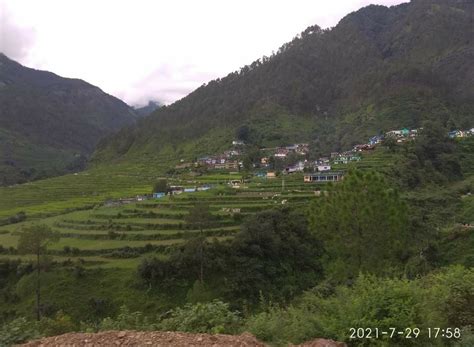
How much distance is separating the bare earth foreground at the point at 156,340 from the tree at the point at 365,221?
947 cm

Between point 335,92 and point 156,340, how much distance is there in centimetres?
9028

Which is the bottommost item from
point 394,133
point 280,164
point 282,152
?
point 280,164

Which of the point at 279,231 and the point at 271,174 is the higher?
the point at 271,174

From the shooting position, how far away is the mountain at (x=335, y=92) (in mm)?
72375

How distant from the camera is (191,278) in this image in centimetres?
2545

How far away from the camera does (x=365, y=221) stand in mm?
14359

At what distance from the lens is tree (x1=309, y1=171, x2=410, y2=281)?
14.3 m

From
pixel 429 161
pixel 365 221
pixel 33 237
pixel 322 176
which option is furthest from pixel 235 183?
pixel 365 221

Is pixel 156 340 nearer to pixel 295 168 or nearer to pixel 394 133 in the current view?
pixel 295 168

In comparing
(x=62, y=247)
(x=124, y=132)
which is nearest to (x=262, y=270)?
(x=62, y=247)

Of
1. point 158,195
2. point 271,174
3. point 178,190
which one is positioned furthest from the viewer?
point 271,174

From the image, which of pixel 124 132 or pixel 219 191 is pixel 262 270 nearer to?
pixel 219 191

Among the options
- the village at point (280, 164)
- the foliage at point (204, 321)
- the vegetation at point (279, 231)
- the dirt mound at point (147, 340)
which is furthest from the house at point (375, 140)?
the dirt mound at point (147, 340)

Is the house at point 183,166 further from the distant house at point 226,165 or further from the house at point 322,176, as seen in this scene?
the house at point 322,176
